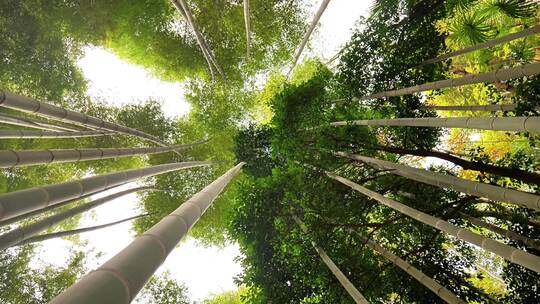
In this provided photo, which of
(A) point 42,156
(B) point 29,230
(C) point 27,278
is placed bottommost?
(B) point 29,230

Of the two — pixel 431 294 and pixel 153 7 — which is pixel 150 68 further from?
pixel 431 294

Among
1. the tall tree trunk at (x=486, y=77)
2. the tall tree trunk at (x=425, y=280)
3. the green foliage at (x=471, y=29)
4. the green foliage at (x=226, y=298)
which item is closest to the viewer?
the tall tree trunk at (x=486, y=77)

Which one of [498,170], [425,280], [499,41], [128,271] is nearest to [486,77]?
[499,41]

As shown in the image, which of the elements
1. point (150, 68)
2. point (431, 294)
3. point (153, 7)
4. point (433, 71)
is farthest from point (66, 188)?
point (150, 68)

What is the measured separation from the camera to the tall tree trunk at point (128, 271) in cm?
140

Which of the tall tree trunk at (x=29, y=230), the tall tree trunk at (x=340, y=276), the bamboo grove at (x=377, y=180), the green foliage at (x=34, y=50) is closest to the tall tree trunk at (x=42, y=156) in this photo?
the bamboo grove at (x=377, y=180)

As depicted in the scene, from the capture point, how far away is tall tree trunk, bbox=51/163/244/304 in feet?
4.58

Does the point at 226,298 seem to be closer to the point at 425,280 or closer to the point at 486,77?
the point at 425,280

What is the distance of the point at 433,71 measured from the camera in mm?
7203

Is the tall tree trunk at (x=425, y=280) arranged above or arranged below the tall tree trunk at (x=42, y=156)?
below

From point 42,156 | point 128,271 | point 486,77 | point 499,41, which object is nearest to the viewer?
point 128,271

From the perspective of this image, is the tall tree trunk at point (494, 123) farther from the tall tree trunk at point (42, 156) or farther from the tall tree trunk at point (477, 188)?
the tall tree trunk at point (42, 156)

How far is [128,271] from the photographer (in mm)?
1627

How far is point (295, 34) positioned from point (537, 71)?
418 inches
